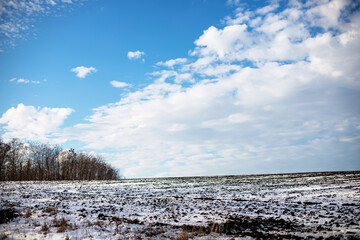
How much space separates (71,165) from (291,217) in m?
103

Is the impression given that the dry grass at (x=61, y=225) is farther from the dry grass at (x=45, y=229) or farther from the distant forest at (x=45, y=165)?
the distant forest at (x=45, y=165)

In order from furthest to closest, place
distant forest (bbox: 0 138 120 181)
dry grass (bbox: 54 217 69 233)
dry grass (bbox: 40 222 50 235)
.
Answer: distant forest (bbox: 0 138 120 181)
dry grass (bbox: 54 217 69 233)
dry grass (bbox: 40 222 50 235)

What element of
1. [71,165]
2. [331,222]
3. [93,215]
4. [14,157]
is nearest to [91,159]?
[71,165]

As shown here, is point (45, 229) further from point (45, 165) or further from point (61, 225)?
point (45, 165)

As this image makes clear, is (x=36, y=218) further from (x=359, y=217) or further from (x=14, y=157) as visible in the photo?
(x=14, y=157)

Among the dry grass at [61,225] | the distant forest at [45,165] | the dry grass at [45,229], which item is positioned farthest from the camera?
the distant forest at [45,165]

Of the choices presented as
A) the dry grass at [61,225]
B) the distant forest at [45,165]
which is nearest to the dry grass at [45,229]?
the dry grass at [61,225]

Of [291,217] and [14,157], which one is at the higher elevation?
[14,157]

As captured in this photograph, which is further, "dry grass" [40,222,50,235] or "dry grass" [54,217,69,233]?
"dry grass" [54,217,69,233]

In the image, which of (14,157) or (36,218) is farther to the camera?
(14,157)

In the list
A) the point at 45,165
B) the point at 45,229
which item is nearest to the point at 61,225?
the point at 45,229

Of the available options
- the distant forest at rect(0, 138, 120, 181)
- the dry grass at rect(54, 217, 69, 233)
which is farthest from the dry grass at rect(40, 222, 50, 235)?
the distant forest at rect(0, 138, 120, 181)

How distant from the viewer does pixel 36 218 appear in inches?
481

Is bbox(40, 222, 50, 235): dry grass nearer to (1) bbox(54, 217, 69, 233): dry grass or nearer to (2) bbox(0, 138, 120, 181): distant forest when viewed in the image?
(1) bbox(54, 217, 69, 233): dry grass
